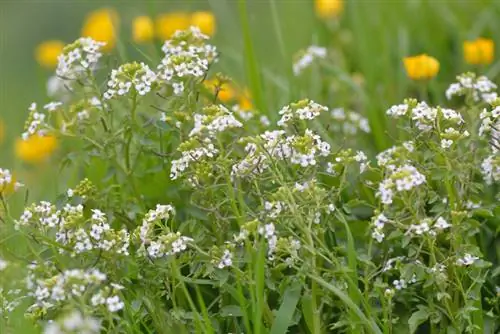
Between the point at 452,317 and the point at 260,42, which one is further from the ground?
the point at 260,42

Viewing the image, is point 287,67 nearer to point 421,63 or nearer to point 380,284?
point 421,63

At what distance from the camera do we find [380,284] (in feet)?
7.06

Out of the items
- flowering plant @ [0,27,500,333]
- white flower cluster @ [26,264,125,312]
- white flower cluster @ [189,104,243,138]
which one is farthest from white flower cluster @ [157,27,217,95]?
white flower cluster @ [26,264,125,312]

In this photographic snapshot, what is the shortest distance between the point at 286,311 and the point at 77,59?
2.83 feet

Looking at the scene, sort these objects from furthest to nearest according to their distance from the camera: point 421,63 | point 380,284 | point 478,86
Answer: point 421,63 → point 478,86 → point 380,284

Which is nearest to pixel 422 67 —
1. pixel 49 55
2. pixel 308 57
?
pixel 308 57

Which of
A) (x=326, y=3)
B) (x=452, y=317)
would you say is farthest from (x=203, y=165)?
(x=326, y=3)

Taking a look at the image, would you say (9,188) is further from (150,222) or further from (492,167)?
(492,167)

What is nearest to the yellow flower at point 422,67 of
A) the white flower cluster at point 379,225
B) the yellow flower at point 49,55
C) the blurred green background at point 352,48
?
the blurred green background at point 352,48

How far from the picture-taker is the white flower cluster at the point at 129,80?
7.68 feet

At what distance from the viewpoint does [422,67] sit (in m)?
3.17

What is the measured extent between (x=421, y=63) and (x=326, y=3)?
1357 millimetres

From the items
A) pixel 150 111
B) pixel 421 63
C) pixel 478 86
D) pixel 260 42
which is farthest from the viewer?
pixel 260 42

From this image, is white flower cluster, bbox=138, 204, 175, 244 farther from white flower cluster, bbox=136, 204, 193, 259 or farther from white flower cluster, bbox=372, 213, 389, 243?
white flower cluster, bbox=372, 213, 389, 243
